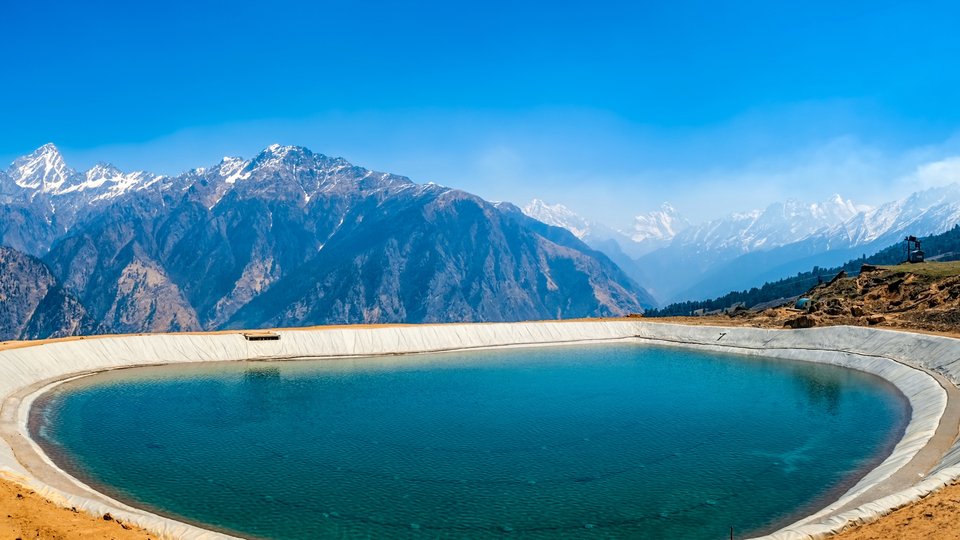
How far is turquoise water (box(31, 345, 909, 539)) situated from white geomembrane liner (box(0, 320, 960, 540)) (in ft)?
8.85

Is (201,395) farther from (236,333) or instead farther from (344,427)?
(236,333)

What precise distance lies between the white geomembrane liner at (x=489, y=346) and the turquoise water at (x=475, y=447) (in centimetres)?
270

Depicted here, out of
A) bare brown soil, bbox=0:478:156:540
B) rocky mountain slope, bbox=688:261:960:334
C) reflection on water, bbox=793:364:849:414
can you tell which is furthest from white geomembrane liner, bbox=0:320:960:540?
rocky mountain slope, bbox=688:261:960:334

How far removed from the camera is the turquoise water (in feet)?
133

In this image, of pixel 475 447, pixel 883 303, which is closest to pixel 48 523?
pixel 475 447

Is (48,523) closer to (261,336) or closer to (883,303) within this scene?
(261,336)

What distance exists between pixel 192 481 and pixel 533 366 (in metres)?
63.3

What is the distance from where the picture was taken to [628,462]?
167 feet

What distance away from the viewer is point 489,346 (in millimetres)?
126000

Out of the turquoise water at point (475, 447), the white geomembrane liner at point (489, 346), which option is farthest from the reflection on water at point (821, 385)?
the white geomembrane liner at point (489, 346)

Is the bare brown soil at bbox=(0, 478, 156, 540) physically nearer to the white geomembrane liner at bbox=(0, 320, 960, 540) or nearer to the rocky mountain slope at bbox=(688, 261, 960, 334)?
the white geomembrane liner at bbox=(0, 320, 960, 540)

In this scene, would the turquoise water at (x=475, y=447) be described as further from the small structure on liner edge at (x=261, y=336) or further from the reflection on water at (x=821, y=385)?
the small structure on liner edge at (x=261, y=336)

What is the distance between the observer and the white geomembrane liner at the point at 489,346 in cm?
3834

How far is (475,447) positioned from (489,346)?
232ft
